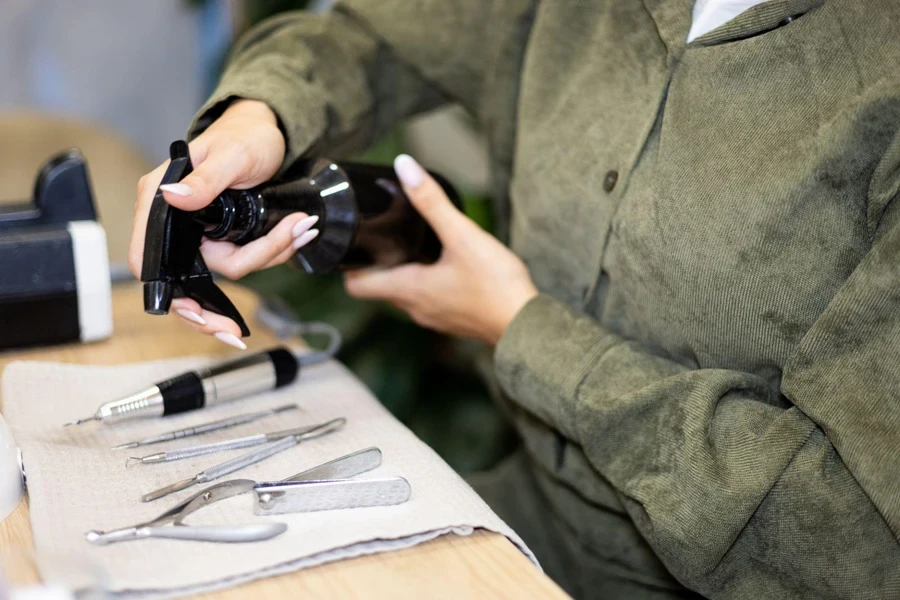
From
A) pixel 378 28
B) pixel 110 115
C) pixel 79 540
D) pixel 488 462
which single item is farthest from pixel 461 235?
pixel 110 115

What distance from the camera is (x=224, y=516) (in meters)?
0.45

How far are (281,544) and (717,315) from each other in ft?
1.17

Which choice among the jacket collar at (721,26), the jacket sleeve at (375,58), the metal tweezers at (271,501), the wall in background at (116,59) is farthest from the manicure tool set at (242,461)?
the wall in background at (116,59)

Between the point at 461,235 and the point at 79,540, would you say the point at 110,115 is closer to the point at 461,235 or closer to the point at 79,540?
the point at 461,235

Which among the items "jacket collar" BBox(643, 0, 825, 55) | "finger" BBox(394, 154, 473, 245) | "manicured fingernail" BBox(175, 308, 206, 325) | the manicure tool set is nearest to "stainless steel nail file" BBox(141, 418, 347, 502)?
the manicure tool set

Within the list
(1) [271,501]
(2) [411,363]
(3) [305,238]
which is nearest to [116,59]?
(2) [411,363]

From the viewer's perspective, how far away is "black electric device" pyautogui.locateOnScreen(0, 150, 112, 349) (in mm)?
658

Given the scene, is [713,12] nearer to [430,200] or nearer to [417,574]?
[430,200]

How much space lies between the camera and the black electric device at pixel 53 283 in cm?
66

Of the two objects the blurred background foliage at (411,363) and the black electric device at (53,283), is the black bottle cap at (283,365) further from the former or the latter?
the blurred background foliage at (411,363)

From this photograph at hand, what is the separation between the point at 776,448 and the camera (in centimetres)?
55

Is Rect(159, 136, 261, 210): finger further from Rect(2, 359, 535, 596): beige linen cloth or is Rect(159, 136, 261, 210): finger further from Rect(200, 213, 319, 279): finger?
Rect(2, 359, 535, 596): beige linen cloth

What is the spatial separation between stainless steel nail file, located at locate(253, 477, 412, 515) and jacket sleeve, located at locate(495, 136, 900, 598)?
198mm

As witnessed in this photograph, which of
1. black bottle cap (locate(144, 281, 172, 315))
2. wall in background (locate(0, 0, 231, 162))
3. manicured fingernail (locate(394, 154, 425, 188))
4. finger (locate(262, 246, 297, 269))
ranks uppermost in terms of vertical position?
manicured fingernail (locate(394, 154, 425, 188))
